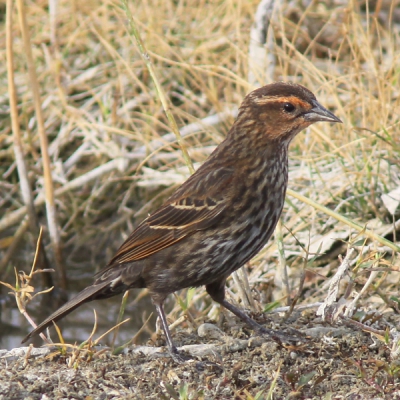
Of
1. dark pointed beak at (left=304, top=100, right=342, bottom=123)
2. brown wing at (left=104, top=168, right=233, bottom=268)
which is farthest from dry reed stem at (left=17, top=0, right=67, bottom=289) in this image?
dark pointed beak at (left=304, top=100, right=342, bottom=123)

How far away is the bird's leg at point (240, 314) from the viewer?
3.75 metres

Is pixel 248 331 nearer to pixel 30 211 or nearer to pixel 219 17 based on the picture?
pixel 30 211

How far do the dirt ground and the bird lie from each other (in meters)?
0.15

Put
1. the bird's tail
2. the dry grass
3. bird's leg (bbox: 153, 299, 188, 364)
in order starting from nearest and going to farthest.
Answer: bird's leg (bbox: 153, 299, 188, 364)
the bird's tail
the dry grass

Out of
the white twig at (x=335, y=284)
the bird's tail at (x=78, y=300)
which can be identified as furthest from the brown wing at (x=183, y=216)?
the white twig at (x=335, y=284)

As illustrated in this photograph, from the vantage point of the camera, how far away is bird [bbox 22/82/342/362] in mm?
3855

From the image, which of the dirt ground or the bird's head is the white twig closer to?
the dirt ground

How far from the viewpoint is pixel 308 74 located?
18.9 ft

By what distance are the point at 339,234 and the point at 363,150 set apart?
1.81ft

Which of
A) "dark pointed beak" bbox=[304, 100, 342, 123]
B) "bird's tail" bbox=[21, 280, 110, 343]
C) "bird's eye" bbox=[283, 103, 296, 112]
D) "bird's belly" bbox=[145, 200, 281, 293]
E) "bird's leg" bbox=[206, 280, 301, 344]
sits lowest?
"bird's leg" bbox=[206, 280, 301, 344]

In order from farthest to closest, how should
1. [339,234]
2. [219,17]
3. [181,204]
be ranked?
[219,17] < [339,234] < [181,204]

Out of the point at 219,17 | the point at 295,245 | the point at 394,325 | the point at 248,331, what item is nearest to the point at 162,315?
the point at 248,331

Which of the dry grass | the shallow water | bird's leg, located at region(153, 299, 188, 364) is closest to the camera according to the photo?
bird's leg, located at region(153, 299, 188, 364)

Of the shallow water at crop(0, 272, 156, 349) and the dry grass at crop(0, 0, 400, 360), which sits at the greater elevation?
the dry grass at crop(0, 0, 400, 360)
